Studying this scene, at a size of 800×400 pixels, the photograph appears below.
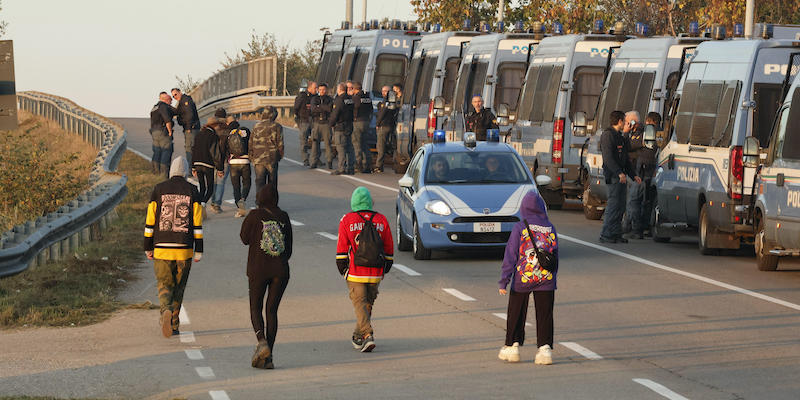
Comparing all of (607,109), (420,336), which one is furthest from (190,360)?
(607,109)

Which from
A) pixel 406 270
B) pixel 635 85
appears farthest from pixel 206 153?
pixel 406 270

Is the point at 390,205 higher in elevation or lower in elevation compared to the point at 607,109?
lower

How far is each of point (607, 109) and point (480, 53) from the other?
21.0ft

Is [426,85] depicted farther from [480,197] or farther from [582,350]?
[582,350]

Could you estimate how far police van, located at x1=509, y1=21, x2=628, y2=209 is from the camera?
1004 inches

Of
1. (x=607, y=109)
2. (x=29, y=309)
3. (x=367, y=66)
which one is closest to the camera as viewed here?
(x=29, y=309)

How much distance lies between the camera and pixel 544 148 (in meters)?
26.1

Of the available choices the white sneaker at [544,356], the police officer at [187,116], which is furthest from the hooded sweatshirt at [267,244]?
the police officer at [187,116]

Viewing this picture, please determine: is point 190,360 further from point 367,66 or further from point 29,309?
point 367,66

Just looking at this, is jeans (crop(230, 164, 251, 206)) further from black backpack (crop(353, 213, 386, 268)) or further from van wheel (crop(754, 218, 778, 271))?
black backpack (crop(353, 213, 386, 268))

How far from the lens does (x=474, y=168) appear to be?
19734mm

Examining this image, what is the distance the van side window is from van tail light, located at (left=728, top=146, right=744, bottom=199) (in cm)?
748

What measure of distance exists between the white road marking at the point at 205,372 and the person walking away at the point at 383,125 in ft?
76.4

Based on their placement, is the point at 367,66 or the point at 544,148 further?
the point at 367,66
